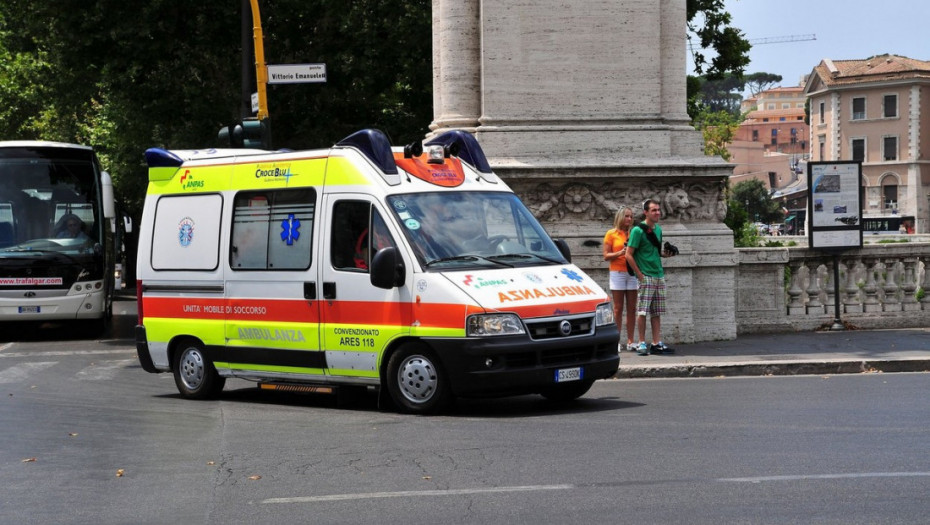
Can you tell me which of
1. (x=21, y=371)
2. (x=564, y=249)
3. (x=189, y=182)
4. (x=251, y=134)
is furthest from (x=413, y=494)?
(x=251, y=134)

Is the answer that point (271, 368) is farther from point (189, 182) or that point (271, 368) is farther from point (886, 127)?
point (886, 127)

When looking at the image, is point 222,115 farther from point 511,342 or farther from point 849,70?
point 849,70

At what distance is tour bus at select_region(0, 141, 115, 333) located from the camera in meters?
22.9

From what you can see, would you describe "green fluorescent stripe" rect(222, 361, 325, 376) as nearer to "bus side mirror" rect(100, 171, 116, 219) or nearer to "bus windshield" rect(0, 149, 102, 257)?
"bus windshield" rect(0, 149, 102, 257)

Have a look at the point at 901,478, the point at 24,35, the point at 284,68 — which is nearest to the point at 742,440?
the point at 901,478

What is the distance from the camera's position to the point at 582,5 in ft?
55.7

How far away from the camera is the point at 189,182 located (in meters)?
13.2

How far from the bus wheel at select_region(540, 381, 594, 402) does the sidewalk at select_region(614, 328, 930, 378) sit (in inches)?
90.1

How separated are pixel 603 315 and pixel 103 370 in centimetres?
804

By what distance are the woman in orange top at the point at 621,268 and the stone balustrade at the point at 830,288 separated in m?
2.29

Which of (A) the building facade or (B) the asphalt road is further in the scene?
(A) the building facade

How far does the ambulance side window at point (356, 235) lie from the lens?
448 inches

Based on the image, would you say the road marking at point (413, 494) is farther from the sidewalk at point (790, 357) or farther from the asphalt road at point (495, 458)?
the sidewalk at point (790, 357)

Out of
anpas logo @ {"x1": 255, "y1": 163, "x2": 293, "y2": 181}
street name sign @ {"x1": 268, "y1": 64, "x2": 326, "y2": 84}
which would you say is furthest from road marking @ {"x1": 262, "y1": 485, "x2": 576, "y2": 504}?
street name sign @ {"x1": 268, "y1": 64, "x2": 326, "y2": 84}
